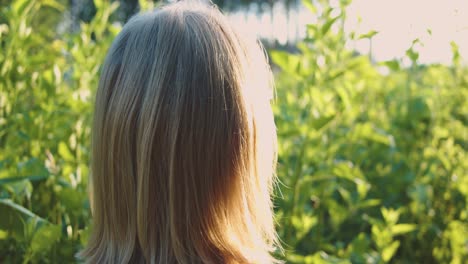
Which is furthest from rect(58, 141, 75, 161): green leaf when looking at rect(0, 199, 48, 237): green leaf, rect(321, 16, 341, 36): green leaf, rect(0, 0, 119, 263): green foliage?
rect(321, 16, 341, 36): green leaf

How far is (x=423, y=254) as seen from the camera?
2797 mm

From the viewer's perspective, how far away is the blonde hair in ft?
4.11

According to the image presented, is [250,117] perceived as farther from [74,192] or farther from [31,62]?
[31,62]

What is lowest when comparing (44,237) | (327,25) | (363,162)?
(363,162)

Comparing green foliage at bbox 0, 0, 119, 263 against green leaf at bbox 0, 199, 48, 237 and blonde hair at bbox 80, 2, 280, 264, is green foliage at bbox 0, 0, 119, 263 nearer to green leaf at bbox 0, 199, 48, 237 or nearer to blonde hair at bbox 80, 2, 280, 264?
green leaf at bbox 0, 199, 48, 237

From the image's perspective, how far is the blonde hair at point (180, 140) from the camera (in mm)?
1254

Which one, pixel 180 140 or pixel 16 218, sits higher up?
pixel 180 140

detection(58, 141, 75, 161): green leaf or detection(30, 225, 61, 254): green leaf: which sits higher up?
detection(58, 141, 75, 161): green leaf

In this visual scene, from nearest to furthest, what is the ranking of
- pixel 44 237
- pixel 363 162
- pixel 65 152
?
pixel 44 237 → pixel 65 152 → pixel 363 162

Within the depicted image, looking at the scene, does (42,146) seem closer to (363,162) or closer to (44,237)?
(44,237)

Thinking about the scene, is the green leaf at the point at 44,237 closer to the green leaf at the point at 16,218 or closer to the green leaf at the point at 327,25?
the green leaf at the point at 16,218

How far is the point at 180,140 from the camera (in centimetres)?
126

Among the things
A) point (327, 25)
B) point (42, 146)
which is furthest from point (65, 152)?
point (327, 25)

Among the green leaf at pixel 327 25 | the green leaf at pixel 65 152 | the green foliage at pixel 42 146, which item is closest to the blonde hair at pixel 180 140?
the green foliage at pixel 42 146
